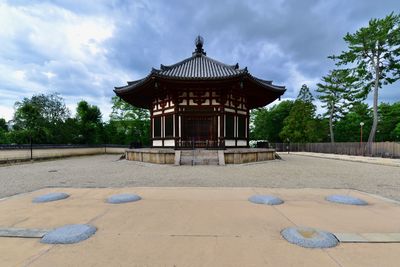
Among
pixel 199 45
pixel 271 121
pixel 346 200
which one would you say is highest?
pixel 199 45

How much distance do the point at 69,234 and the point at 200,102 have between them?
12.0 meters

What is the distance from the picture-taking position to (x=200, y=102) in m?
14.2

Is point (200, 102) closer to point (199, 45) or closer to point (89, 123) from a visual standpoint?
point (199, 45)

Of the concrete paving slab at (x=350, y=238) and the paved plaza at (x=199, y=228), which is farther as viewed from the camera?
the concrete paving slab at (x=350, y=238)

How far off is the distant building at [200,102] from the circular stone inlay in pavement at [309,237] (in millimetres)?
10245

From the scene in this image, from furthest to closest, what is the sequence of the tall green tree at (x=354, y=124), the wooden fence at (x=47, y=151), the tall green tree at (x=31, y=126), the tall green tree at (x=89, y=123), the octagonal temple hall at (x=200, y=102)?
the tall green tree at (x=354, y=124) < the tall green tree at (x=89, y=123) < the tall green tree at (x=31, y=126) < the wooden fence at (x=47, y=151) < the octagonal temple hall at (x=200, y=102)

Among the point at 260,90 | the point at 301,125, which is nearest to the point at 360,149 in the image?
the point at 301,125

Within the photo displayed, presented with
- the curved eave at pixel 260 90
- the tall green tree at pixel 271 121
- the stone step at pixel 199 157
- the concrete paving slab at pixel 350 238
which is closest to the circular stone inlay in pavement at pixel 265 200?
the concrete paving slab at pixel 350 238

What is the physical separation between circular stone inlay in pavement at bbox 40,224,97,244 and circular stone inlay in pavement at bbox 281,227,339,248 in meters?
2.89

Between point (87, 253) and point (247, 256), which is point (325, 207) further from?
point (87, 253)

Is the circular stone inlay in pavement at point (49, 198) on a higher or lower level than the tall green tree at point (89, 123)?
lower

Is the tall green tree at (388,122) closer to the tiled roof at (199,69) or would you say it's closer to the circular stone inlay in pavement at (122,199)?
the tiled roof at (199,69)

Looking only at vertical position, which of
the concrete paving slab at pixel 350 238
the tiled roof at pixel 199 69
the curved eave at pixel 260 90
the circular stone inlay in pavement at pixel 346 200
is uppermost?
the tiled roof at pixel 199 69

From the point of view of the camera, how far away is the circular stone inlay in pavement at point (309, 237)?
2644 millimetres
